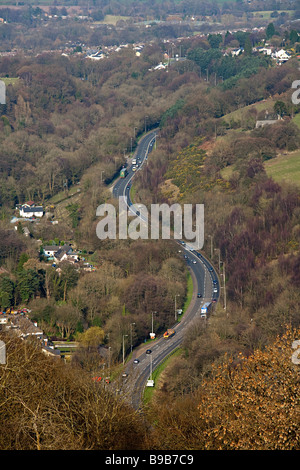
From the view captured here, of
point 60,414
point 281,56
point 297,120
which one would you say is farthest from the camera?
point 281,56

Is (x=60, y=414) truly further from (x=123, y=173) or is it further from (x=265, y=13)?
(x=265, y=13)

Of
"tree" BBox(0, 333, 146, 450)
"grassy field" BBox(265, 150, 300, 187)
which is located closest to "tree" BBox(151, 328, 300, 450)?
"tree" BBox(0, 333, 146, 450)

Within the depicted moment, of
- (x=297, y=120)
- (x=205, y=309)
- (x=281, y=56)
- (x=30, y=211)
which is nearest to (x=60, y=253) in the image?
(x=30, y=211)

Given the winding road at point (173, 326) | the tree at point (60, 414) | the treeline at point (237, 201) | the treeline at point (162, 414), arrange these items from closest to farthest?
the treeline at point (162, 414) → the tree at point (60, 414) → the winding road at point (173, 326) → the treeline at point (237, 201)

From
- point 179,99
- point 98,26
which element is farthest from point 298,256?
point 98,26

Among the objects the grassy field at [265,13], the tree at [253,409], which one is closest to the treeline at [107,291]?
the tree at [253,409]

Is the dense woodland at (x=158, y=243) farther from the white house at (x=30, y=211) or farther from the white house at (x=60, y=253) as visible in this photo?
the white house at (x=30, y=211)

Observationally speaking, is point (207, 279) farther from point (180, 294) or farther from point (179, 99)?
point (179, 99)
